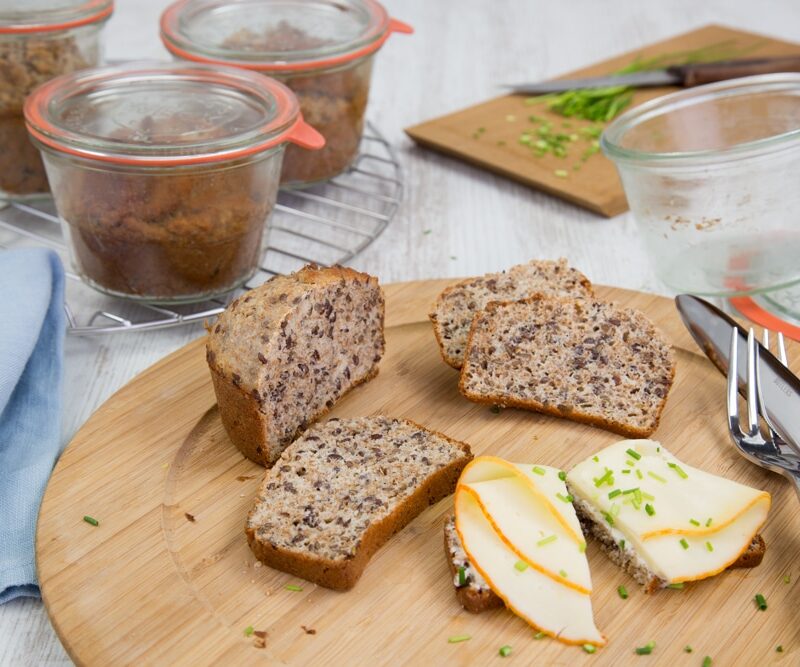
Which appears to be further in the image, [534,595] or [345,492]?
[345,492]

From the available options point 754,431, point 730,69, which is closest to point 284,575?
point 754,431

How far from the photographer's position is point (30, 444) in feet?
10.4

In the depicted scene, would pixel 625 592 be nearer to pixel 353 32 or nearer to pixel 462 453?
pixel 462 453

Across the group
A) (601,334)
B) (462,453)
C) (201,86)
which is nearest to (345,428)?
(462,453)

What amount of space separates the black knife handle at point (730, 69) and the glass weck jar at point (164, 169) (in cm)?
291

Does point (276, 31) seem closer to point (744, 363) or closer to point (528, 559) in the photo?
point (744, 363)

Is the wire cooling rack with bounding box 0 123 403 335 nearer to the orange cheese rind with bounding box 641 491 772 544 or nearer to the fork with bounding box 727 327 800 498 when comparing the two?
the fork with bounding box 727 327 800 498

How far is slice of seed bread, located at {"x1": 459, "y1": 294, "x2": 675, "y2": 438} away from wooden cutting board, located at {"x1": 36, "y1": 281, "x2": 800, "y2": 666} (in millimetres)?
79

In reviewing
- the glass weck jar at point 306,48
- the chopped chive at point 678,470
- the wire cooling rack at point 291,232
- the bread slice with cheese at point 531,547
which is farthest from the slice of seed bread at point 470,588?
the glass weck jar at point 306,48

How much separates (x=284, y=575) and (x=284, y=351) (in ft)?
2.23

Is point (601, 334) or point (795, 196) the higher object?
point (795, 196)

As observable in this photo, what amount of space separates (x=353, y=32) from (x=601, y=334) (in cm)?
212

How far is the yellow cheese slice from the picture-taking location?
2420mm

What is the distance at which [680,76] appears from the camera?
5836 mm
